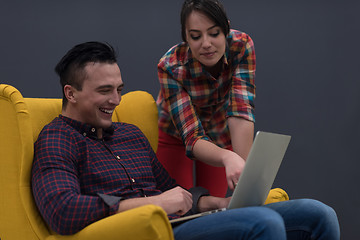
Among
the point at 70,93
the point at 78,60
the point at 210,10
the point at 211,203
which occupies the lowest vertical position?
the point at 211,203

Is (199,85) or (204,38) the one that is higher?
(204,38)

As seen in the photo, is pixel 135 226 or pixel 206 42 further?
pixel 206 42

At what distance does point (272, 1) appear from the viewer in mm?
3090

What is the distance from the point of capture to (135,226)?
4.11ft

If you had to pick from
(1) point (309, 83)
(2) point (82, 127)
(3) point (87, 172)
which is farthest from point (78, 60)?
(1) point (309, 83)

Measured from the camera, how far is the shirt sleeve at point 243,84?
6.47 feet

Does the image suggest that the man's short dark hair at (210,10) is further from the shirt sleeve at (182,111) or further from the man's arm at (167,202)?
the man's arm at (167,202)

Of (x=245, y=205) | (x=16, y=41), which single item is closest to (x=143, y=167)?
(x=245, y=205)

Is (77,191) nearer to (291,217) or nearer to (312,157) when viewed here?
(291,217)

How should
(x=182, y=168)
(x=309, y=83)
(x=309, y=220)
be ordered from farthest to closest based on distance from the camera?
(x=309, y=83)
(x=182, y=168)
(x=309, y=220)

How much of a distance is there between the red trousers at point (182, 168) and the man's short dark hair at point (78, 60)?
2.05ft

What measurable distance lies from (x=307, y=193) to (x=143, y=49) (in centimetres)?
139

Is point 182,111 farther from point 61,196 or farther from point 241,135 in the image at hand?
point 61,196

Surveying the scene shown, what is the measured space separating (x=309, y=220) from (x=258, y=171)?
237 mm
